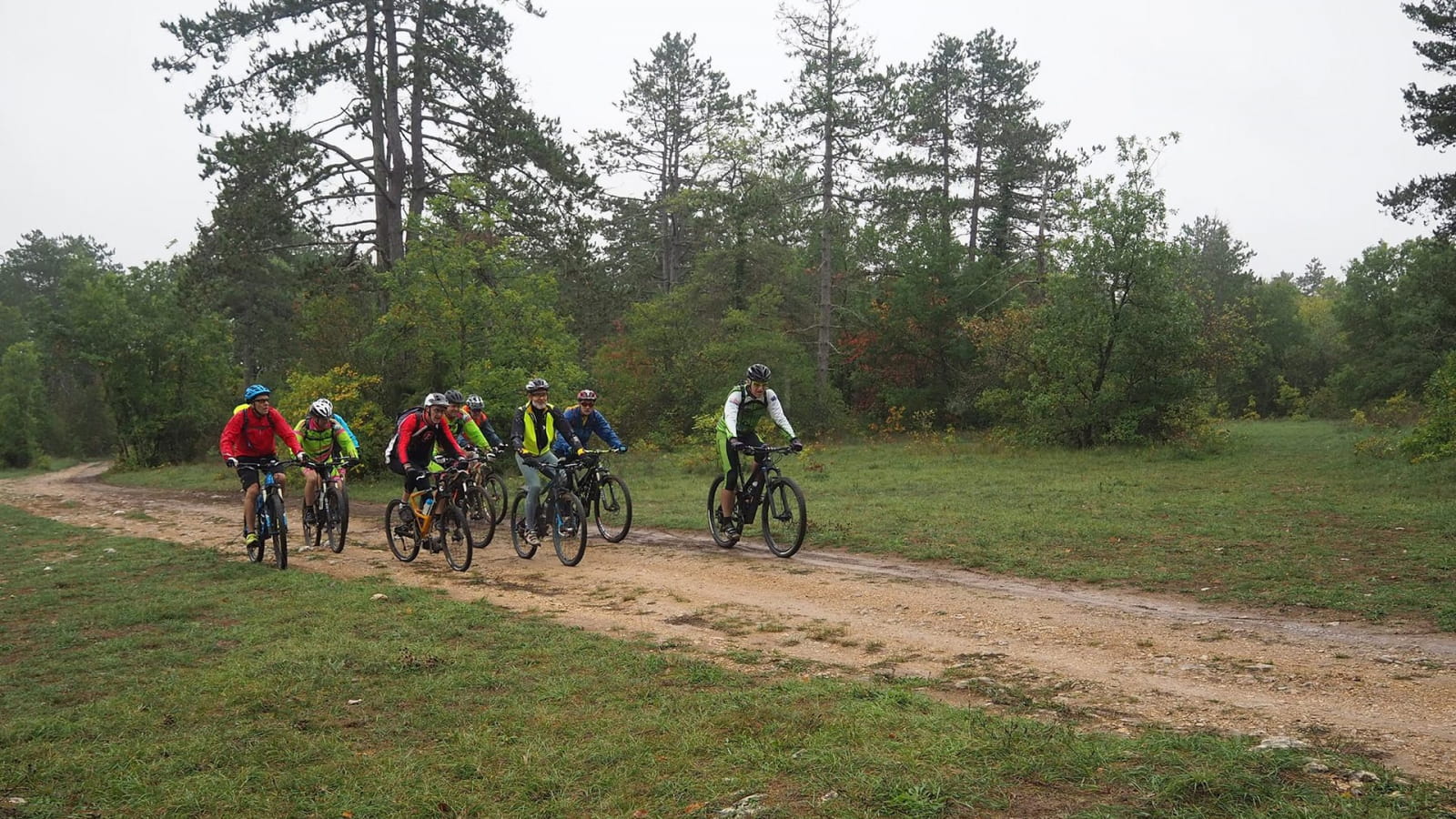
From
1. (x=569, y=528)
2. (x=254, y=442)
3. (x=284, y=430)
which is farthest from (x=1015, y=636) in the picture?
(x=254, y=442)

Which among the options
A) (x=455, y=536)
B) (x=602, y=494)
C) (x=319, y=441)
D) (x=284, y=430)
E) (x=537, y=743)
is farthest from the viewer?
(x=319, y=441)

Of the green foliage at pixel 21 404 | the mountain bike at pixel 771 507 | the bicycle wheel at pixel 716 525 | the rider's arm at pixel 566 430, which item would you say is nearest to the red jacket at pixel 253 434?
the rider's arm at pixel 566 430

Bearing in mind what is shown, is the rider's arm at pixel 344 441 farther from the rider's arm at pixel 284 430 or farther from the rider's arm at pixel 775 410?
the rider's arm at pixel 775 410

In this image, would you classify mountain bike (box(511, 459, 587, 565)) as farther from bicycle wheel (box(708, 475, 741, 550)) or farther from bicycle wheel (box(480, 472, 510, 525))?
bicycle wheel (box(480, 472, 510, 525))

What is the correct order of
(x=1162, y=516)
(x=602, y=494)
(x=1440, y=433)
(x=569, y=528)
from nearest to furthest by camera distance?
(x=569, y=528), (x=602, y=494), (x=1162, y=516), (x=1440, y=433)

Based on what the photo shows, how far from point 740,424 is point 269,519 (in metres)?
5.73

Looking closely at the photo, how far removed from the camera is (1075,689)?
216 inches

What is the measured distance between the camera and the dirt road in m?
4.98

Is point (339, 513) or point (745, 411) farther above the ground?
point (745, 411)

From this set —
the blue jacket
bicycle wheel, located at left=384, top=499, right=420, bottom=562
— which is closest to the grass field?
the blue jacket

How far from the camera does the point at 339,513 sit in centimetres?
1225

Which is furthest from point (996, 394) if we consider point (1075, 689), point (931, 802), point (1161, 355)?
point (931, 802)

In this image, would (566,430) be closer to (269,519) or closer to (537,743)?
(269,519)

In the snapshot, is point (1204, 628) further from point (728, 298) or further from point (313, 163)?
point (728, 298)
